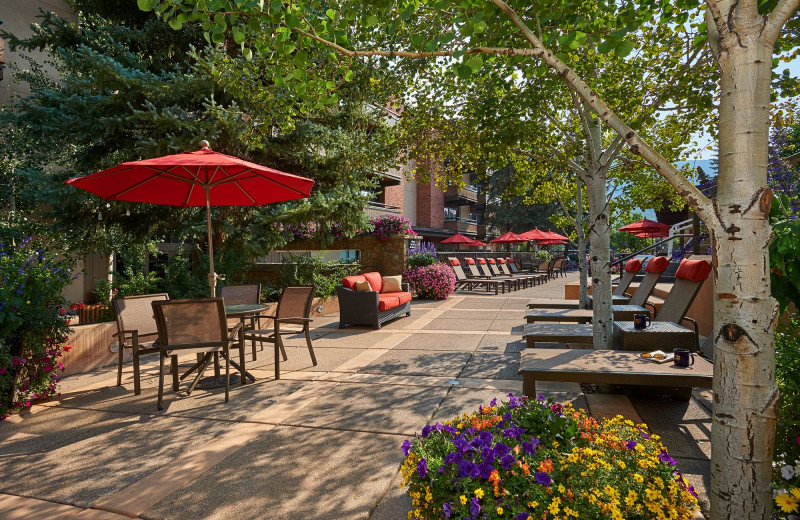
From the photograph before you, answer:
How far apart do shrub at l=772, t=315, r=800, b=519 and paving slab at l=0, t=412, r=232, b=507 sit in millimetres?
3699

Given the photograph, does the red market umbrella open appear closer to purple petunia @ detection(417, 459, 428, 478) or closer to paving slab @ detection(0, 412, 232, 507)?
paving slab @ detection(0, 412, 232, 507)

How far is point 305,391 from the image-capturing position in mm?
4988

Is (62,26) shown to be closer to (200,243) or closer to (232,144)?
(232,144)

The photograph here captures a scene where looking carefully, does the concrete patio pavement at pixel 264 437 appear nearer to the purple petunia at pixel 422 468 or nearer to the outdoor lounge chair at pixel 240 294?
the purple petunia at pixel 422 468

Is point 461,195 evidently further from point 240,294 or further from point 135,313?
point 135,313

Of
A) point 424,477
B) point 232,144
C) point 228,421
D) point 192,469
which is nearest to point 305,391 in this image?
point 228,421

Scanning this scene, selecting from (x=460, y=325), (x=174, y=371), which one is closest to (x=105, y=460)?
(x=174, y=371)

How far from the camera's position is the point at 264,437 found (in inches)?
147

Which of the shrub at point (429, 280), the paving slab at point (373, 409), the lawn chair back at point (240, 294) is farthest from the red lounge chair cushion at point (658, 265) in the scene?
the shrub at point (429, 280)

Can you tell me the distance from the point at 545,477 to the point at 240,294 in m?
5.58

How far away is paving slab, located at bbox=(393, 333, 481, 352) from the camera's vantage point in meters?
7.23

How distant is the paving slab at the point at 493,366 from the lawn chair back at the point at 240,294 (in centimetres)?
330

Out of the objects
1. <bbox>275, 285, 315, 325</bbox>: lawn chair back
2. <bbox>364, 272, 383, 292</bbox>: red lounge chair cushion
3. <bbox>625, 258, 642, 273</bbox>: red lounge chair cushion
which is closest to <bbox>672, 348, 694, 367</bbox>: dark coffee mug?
<bbox>275, 285, 315, 325</bbox>: lawn chair back

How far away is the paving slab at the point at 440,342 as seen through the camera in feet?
23.7
